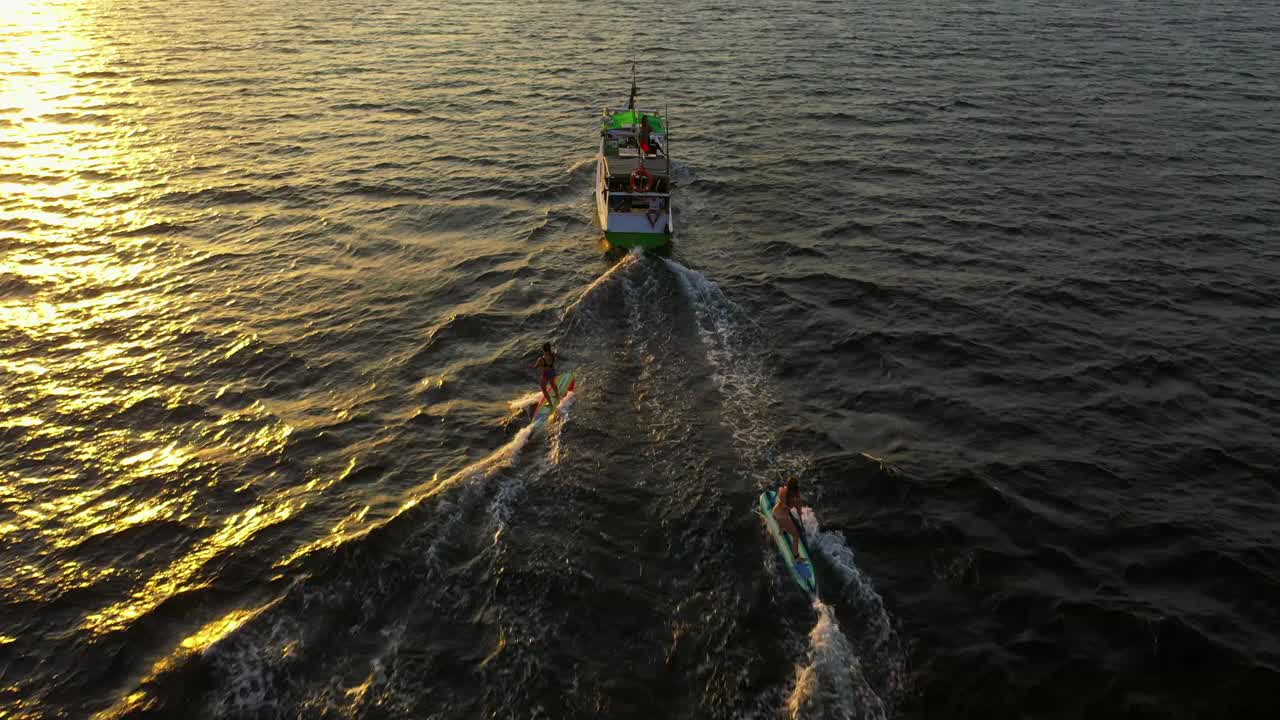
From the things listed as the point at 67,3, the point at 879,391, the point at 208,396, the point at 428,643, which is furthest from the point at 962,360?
the point at 67,3

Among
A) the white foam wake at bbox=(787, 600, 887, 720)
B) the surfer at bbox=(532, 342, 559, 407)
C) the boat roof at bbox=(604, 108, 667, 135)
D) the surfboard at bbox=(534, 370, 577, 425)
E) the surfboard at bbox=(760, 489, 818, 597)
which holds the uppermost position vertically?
the boat roof at bbox=(604, 108, 667, 135)

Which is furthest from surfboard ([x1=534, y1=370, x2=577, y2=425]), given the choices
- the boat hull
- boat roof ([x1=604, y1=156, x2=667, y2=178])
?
boat roof ([x1=604, y1=156, x2=667, y2=178])

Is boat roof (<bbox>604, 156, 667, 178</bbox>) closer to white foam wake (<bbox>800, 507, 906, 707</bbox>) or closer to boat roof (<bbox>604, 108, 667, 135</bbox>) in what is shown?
boat roof (<bbox>604, 108, 667, 135</bbox>)

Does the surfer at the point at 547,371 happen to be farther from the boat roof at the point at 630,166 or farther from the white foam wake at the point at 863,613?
the boat roof at the point at 630,166

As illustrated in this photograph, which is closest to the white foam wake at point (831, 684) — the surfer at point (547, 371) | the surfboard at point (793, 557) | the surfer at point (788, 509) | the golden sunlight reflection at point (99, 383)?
the surfboard at point (793, 557)

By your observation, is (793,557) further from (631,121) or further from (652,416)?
(631,121)

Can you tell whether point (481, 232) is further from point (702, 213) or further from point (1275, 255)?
point (1275, 255)


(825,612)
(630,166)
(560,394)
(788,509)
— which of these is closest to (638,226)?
(630,166)

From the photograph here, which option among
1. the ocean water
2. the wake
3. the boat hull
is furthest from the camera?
the boat hull
